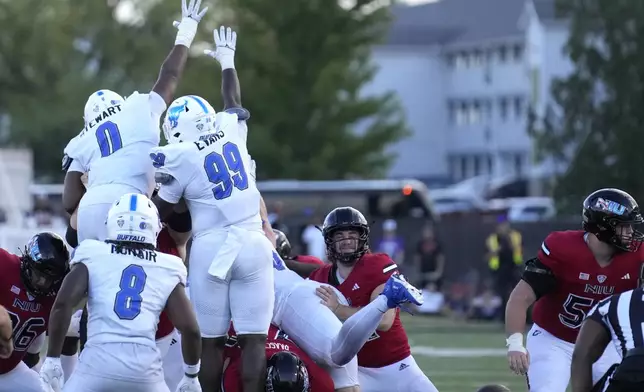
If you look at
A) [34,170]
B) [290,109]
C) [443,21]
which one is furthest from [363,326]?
[443,21]

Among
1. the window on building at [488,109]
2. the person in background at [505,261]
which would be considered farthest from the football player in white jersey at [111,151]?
the window on building at [488,109]

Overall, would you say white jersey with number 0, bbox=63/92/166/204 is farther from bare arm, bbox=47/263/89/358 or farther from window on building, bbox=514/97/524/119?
window on building, bbox=514/97/524/119

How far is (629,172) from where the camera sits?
22688mm

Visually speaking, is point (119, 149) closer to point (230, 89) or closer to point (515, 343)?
point (230, 89)

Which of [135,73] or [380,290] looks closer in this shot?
[380,290]

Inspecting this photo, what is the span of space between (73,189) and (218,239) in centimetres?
134

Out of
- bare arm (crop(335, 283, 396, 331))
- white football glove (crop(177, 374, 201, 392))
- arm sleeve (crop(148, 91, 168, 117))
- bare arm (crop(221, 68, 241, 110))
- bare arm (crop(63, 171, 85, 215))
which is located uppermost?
bare arm (crop(221, 68, 241, 110))

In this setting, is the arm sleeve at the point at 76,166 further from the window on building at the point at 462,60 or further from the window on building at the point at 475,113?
the window on building at the point at 462,60

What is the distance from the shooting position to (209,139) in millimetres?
7953

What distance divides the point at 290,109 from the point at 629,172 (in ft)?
48.0

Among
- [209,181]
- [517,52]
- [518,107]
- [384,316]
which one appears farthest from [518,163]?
[209,181]

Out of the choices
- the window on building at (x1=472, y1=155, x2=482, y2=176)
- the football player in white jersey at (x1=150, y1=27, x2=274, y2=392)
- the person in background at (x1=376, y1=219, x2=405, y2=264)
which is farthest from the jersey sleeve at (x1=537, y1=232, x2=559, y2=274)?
the window on building at (x1=472, y1=155, x2=482, y2=176)

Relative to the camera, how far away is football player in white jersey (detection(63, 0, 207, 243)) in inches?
328

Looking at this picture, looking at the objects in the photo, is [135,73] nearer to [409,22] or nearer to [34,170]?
[34,170]
